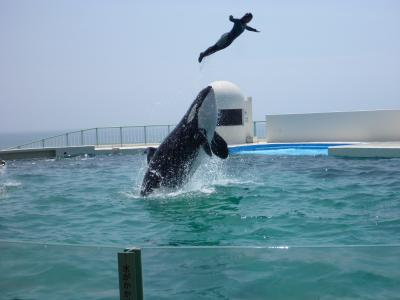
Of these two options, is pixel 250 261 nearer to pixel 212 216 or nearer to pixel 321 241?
pixel 321 241

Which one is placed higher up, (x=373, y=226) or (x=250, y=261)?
(x=250, y=261)

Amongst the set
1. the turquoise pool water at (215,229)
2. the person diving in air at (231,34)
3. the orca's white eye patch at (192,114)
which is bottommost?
the turquoise pool water at (215,229)

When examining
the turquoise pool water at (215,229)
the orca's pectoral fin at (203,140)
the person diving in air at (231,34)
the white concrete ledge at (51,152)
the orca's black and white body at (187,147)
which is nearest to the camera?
the turquoise pool water at (215,229)

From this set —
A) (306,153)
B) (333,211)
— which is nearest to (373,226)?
(333,211)

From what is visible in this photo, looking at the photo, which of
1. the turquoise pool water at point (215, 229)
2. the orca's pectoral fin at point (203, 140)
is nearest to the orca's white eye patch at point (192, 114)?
the orca's pectoral fin at point (203, 140)

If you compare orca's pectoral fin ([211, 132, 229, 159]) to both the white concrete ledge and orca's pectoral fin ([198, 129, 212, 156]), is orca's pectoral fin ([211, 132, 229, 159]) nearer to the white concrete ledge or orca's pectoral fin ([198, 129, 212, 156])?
orca's pectoral fin ([198, 129, 212, 156])

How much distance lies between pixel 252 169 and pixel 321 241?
27.0 feet

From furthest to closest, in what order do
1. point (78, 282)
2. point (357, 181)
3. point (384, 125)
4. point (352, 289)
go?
point (384, 125)
point (357, 181)
point (78, 282)
point (352, 289)

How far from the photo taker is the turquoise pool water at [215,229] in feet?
12.0

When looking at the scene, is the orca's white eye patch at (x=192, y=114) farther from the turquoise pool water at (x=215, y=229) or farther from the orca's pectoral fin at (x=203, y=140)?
the turquoise pool water at (x=215, y=229)

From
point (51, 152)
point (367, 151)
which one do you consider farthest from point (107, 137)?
point (367, 151)

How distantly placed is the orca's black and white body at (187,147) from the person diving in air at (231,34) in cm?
133

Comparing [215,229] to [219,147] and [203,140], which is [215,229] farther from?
[219,147]

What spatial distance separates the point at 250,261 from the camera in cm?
376
